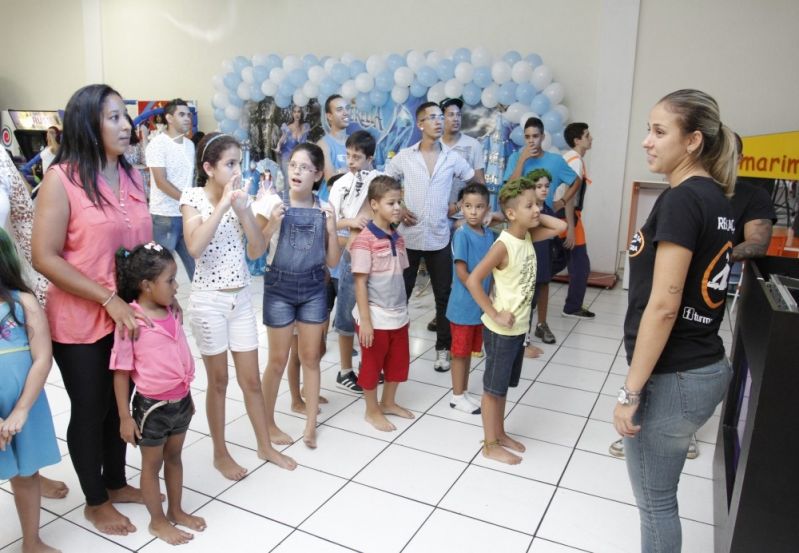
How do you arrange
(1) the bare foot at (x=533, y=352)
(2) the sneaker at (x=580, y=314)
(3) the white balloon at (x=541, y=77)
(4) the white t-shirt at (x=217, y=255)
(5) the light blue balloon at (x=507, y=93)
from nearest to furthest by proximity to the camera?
(4) the white t-shirt at (x=217, y=255)
(1) the bare foot at (x=533, y=352)
(2) the sneaker at (x=580, y=314)
(3) the white balloon at (x=541, y=77)
(5) the light blue balloon at (x=507, y=93)

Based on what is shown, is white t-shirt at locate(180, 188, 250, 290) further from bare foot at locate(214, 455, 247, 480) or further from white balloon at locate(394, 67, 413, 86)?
white balloon at locate(394, 67, 413, 86)

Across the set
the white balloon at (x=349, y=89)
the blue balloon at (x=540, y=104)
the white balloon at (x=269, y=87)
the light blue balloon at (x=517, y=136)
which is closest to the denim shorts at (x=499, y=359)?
the light blue balloon at (x=517, y=136)

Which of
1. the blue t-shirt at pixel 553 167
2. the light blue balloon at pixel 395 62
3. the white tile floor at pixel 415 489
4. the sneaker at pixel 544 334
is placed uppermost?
the light blue balloon at pixel 395 62

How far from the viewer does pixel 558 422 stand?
301cm

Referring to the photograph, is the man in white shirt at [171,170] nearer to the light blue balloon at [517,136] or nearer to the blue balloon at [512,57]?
the light blue balloon at [517,136]

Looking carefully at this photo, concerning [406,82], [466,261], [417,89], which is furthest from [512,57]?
[466,261]

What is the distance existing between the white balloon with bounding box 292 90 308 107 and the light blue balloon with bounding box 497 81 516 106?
232 centimetres

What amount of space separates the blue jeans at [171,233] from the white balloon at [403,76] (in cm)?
295

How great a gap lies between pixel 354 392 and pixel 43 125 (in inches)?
333

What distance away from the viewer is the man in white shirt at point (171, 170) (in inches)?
157

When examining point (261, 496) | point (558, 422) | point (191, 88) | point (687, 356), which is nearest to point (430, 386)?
point (558, 422)

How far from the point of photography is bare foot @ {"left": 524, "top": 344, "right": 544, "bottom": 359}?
12.9ft

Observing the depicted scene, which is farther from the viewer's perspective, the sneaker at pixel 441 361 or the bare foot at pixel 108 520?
the sneaker at pixel 441 361

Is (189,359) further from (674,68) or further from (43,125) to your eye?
(43,125)
